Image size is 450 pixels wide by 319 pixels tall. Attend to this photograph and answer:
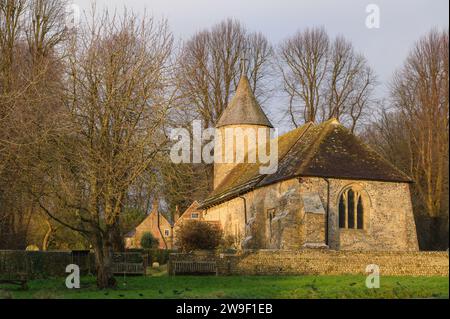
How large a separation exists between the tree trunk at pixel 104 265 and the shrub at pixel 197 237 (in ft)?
47.0

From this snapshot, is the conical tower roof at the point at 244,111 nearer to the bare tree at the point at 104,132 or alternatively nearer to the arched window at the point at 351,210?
the arched window at the point at 351,210

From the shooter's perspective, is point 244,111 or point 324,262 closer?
point 324,262

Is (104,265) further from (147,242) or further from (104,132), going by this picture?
(147,242)

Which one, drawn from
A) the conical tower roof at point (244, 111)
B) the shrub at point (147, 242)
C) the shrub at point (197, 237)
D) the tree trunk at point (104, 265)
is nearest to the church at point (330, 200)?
the shrub at point (197, 237)

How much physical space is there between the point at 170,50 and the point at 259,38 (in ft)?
125

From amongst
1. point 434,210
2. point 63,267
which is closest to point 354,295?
point 63,267

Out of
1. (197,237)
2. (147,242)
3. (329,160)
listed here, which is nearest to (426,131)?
(329,160)

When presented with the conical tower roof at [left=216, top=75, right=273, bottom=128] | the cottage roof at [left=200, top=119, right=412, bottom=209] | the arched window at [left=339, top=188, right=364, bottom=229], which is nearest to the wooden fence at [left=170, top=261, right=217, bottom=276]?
the cottage roof at [left=200, top=119, right=412, bottom=209]

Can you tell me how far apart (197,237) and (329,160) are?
26.6 feet

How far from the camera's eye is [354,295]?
18266 millimetres

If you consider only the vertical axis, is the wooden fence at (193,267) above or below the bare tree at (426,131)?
below

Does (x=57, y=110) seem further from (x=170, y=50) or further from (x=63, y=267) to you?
(x=63, y=267)

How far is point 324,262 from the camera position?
93.3 feet

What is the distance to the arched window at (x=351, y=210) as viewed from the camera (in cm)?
3431
